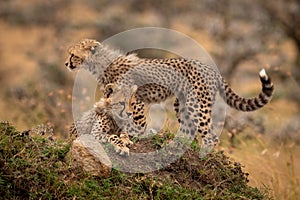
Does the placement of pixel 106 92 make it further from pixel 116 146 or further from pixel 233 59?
pixel 233 59

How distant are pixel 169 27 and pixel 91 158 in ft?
31.4

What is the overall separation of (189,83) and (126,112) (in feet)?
3.15

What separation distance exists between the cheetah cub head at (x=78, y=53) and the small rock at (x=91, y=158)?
1.66 m

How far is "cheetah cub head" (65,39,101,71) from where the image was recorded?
5.91m

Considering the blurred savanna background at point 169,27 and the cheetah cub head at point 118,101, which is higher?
the blurred savanna background at point 169,27

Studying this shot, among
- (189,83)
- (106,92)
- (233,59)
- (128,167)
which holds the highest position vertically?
(233,59)

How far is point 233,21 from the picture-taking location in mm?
12891

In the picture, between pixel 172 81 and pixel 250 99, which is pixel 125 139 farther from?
pixel 250 99

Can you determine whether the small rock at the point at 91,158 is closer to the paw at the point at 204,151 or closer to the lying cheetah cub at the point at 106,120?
the lying cheetah cub at the point at 106,120

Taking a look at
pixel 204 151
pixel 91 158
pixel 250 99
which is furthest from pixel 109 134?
pixel 250 99

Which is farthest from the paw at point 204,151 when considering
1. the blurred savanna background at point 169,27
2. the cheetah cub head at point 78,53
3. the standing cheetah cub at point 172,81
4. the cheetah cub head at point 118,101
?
the blurred savanna background at point 169,27

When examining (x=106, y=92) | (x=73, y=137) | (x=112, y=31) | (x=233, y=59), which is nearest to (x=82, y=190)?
(x=73, y=137)

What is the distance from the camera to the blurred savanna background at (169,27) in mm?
7953

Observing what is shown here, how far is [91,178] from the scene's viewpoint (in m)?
4.28
